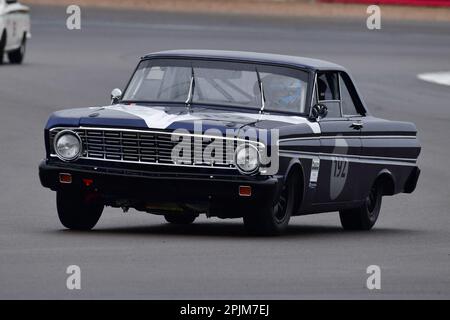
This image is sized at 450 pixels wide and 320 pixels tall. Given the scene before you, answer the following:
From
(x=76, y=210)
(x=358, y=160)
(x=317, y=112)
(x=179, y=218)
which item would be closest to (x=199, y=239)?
(x=76, y=210)

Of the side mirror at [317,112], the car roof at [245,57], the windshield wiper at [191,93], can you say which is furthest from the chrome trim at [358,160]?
the windshield wiper at [191,93]

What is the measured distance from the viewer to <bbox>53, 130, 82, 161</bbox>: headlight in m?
12.9

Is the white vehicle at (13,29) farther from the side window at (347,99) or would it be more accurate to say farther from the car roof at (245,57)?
the car roof at (245,57)

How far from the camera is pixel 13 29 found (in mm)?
30594

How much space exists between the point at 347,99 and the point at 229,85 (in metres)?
1.52

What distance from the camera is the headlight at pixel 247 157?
12.4 metres

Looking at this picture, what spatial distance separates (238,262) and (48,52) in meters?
26.1

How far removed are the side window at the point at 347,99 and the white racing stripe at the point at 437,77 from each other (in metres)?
17.7

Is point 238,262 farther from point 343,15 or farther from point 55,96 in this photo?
point 343,15

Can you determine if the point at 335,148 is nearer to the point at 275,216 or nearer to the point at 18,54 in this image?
the point at 275,216

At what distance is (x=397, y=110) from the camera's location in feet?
90.7

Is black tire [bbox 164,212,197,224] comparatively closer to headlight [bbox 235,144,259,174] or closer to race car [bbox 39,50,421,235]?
race car [bbox 39,50,421,235]

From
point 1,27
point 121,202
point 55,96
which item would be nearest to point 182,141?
point 121,202

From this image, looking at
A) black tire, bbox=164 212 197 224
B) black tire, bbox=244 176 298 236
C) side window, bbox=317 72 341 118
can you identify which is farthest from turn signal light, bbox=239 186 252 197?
black tire, bbox=164 212 197 224
